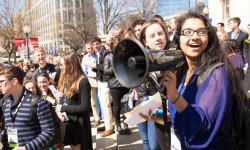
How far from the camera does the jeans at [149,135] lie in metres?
2.99

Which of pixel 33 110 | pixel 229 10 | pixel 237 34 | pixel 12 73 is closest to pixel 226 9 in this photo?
pixel 229 10

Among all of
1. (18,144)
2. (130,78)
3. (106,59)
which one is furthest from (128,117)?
(106,59)

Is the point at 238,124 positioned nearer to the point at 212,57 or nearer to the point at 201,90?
the point at 201,90

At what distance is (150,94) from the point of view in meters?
2.95

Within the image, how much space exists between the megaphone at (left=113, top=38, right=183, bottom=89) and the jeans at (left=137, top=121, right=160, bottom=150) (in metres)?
1.53

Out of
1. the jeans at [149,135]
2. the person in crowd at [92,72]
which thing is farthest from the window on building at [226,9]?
the jeans at [149,135]

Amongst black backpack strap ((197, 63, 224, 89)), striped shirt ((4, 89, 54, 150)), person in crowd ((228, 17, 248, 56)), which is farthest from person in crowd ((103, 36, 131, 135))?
person in crowd ((228, 17, 248, 56))

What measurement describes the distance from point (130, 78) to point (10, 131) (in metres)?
1.77

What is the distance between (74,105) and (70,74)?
1.27 ft

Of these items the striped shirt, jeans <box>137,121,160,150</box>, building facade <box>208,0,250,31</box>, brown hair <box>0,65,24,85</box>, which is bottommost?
jeans <box>137,121,160,150</box>

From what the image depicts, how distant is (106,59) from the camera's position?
507 cm

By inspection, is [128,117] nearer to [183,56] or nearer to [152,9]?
[183,56]

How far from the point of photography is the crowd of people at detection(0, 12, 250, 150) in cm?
149

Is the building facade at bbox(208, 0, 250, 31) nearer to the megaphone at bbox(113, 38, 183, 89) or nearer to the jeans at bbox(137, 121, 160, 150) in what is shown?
the jeans at bbox(137, 121, 160, 150)
